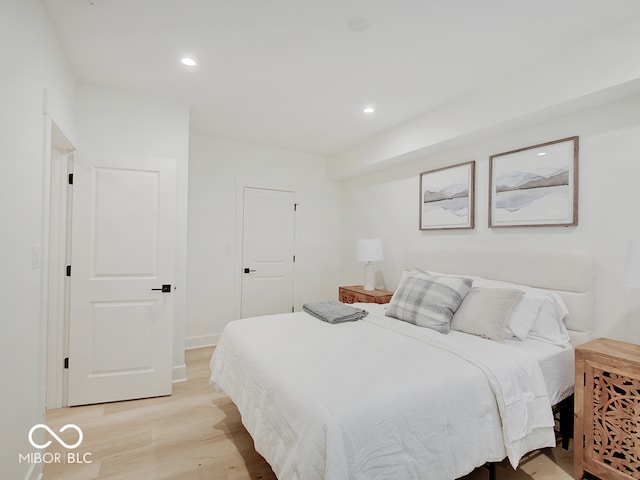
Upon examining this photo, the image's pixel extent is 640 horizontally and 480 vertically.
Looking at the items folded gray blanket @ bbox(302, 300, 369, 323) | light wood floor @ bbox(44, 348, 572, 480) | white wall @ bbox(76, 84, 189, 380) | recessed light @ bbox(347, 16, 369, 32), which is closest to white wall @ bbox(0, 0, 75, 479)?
light wood floor @ bbox(44, 348, 572, 480)

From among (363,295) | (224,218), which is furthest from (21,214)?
(363,295)

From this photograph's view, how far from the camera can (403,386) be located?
1537mm

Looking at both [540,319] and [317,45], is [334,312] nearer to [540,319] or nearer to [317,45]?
[540,319]

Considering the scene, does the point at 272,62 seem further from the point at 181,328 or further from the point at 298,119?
the point at 181,328

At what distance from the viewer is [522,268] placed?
2697 millimetres

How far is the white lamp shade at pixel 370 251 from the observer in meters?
4.03

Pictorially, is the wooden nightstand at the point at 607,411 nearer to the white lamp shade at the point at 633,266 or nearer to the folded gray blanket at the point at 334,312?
the white lamp shade at the point at 633,266

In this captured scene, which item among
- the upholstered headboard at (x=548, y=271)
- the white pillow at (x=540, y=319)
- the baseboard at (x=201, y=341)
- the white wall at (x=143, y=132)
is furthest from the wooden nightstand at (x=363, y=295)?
the white wall at (x=143, y=132)

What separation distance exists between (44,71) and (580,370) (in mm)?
3612

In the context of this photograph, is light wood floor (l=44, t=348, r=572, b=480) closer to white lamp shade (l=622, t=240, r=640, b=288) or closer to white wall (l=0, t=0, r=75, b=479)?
white wall (l=0, t=0, r=75, b=479)

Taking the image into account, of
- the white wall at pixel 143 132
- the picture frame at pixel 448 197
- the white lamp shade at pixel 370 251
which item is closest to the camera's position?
the white wall at pixel 143 132

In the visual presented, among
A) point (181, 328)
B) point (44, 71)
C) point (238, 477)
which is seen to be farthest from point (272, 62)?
point (238, 477)

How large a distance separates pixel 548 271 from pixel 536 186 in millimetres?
681

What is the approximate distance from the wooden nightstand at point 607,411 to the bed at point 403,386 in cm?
17
